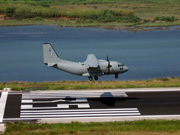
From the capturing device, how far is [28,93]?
155 ft

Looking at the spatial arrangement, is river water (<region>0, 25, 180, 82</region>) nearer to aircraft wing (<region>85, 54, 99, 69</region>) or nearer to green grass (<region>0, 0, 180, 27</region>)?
green grass (<region>0, 0, 180, 27</region>)

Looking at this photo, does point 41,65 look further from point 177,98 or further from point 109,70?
point 177,98

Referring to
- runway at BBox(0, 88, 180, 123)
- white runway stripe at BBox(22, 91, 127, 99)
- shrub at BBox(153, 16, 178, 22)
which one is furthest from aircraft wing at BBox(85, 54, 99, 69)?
shrub at BBox(153, 16, 178, 22)

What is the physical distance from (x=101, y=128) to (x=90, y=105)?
30.6ft

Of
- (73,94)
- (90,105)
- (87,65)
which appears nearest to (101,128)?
(90,105)

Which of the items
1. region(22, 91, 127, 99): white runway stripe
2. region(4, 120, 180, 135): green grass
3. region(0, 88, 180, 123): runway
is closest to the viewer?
region(4, 120, 180, 135): green grass

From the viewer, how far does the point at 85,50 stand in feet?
343

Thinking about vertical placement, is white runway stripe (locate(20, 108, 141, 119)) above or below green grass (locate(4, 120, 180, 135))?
below

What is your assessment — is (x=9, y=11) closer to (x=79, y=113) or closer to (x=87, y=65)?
(x=87, y=65)

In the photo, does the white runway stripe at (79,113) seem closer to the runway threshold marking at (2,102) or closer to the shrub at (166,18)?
the runway threshold marking at (2,102)

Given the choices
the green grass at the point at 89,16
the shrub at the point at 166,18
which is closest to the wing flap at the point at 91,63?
the green grass at the point at 89,16

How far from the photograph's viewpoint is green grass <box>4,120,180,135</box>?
31734 millimetres

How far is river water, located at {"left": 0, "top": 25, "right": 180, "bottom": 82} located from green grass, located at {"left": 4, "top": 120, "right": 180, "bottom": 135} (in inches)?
1466

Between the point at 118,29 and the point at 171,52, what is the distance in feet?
136
